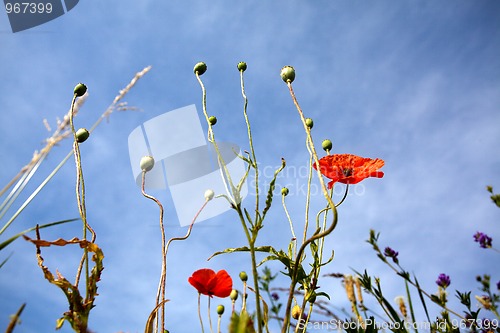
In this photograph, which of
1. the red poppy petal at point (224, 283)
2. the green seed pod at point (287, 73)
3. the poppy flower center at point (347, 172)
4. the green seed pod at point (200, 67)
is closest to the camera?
the green seed pod at point (287, 73)

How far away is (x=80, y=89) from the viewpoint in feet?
4.27

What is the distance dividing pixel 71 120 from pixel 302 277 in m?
0.87

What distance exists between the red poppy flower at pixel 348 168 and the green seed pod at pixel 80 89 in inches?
33.7

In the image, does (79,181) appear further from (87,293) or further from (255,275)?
(255,275)

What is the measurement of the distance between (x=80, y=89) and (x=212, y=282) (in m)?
1.05

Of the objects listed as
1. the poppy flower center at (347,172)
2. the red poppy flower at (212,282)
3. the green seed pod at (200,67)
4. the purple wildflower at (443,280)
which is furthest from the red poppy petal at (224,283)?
the purple wildflower at (443,280)

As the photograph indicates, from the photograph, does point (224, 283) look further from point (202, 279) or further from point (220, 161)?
point (220, 161)

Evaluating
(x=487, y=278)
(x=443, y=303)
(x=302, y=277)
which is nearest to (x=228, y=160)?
(x=302, y=277)

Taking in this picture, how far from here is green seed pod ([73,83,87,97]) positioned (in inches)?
51.1

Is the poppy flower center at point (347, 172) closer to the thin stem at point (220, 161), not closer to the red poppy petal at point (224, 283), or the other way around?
the thin stem at point (220, 161)

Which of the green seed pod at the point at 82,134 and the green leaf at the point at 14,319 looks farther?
the green seed pod at the point at 82,134

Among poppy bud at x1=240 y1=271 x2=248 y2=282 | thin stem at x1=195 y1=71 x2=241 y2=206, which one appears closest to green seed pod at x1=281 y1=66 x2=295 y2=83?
thin stem at x1=195 y1=71 x2=241 y2=206

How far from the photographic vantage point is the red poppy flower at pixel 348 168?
4.40 feet

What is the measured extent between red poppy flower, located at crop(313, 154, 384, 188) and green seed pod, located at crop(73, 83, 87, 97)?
856mm
